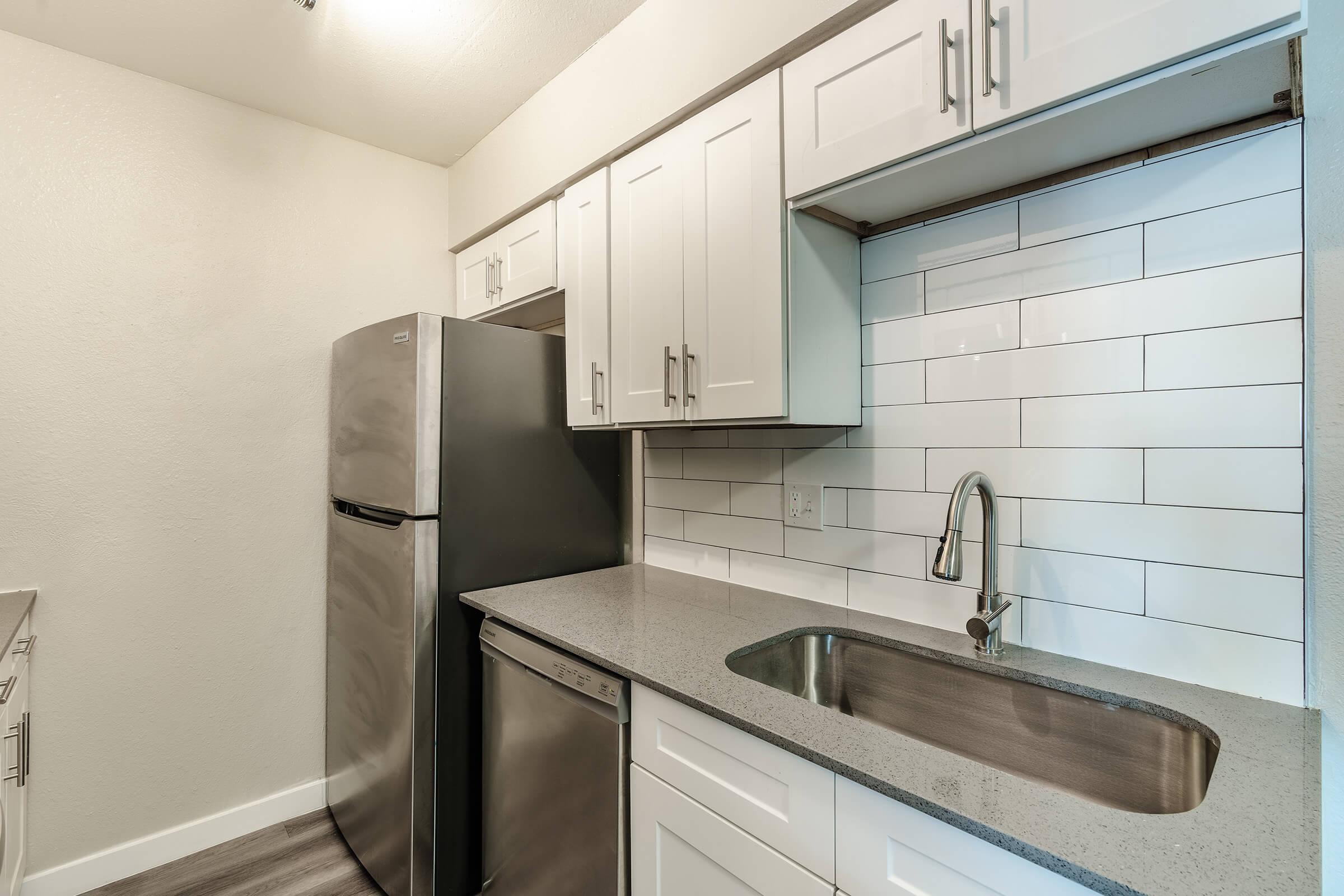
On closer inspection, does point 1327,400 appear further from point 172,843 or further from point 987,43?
point 172,843

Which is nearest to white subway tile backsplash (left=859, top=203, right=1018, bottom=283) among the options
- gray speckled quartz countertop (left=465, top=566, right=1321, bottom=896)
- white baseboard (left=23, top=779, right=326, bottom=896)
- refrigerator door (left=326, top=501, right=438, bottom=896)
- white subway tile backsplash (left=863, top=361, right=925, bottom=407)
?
white subway tile backsplash (left=863, top=361, right=925, bottom=407)

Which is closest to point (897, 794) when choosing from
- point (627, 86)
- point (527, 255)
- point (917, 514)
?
point (917, 514)

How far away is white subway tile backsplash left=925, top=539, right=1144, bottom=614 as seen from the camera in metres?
1.16

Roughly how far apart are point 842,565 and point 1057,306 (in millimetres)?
752

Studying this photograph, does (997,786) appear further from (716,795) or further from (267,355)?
(267,355)

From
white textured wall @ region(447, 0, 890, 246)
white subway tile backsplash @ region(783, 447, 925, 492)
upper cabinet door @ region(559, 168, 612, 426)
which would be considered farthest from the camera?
upper cabinet door @ region(559, 168, 612, 426)

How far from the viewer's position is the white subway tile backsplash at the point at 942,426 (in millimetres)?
1324

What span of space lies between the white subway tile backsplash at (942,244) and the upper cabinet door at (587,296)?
726 mm

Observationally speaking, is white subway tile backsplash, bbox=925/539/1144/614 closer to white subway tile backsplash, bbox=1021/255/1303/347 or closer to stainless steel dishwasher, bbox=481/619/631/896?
white subway tile backsplash, bbox=1021/255/1303/347

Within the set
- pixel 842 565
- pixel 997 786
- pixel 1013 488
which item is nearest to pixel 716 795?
pixel 997 786

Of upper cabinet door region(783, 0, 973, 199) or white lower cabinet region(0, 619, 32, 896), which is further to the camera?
white lower cabinet region(0, 619, 32, 896)

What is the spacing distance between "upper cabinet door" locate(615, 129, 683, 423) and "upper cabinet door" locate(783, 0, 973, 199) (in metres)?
0.37

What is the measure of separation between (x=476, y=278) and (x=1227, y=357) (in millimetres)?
2314

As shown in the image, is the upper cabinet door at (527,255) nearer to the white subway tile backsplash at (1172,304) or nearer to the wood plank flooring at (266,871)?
the white subway tile backsplash at (1172,304)
